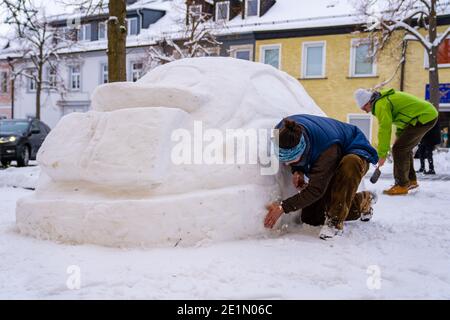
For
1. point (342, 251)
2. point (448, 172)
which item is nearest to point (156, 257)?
point (342, 251)

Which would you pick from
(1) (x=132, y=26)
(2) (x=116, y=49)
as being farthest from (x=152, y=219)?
(1) (x=132, y=26)

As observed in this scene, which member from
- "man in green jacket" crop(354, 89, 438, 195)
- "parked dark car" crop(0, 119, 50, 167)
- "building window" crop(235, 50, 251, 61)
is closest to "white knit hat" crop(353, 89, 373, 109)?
"man in green jacket" crop(354, 89, 438, 195)

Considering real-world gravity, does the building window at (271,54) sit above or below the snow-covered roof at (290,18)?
below

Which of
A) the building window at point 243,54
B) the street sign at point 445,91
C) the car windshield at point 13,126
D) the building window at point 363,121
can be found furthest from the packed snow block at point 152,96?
the building window at point 243,54

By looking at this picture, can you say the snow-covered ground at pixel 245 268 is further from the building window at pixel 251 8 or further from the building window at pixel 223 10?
the building window at pixel 223 10

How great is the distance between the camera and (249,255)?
294cm

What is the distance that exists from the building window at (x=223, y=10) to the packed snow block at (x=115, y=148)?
21133mm

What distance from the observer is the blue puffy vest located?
3264 mm

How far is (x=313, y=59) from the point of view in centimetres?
2122

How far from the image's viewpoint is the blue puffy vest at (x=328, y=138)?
10.7 feet

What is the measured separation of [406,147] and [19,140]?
968 centimetres

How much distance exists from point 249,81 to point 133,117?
44.3 inches
